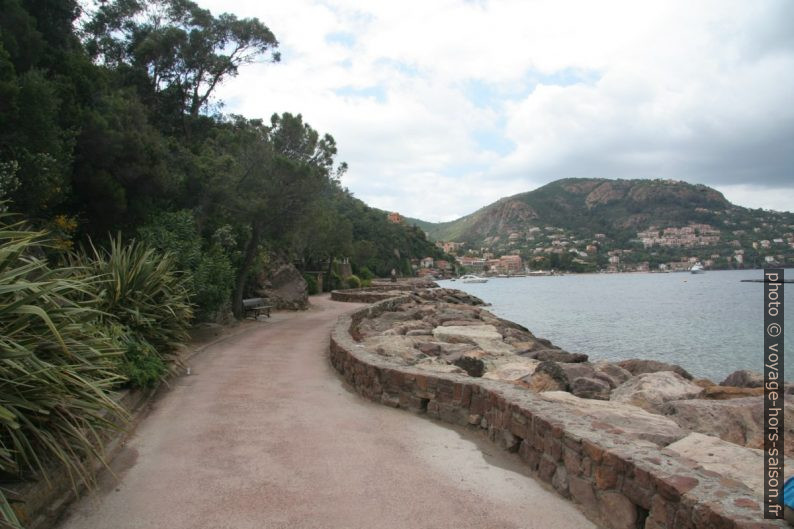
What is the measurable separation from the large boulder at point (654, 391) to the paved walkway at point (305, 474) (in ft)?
10.8

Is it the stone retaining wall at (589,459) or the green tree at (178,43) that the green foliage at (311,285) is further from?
the stone retaining wall at (589,459)

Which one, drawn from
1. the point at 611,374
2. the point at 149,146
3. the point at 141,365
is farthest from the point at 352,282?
the point at 141,365

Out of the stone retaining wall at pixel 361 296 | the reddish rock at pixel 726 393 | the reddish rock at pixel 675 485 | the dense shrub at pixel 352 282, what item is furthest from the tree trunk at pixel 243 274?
the dense shrub at pixel 352 282

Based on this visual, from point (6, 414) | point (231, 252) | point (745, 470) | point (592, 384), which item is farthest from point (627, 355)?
point (6, 414)

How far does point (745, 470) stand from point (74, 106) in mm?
13897

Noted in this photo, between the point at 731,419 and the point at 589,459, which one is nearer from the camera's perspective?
the point at 589,459

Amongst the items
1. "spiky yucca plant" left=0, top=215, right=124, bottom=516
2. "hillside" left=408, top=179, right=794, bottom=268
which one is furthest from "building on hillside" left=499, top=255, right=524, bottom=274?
"spiky yucca plant" left=0, top=215, right=124, bottom=516

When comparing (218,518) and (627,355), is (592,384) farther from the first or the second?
(627,355)

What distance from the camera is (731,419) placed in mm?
6430

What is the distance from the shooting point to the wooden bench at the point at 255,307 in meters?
18.5

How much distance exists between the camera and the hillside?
3767 inches

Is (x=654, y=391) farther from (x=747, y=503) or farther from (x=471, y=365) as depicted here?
(x=747, y=503)

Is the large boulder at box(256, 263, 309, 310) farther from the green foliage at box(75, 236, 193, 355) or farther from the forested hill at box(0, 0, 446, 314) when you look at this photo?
the green foliage at box(75, 236, 193, 355)

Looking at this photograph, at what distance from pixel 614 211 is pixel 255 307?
12377 cm
